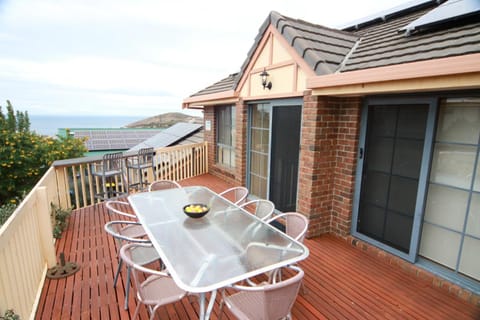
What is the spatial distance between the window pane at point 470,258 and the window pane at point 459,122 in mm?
1013

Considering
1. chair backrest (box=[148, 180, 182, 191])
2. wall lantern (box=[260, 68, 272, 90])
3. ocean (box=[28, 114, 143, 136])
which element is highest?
wall lantern (box=[260, 68, 272, 90])

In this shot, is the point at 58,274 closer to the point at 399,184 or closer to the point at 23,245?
the point at 23,245

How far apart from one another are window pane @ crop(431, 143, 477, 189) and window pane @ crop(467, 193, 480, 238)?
0.13 meters

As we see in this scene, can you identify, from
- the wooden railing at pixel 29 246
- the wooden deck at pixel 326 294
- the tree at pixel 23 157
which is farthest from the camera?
the tree at pixel 23 157

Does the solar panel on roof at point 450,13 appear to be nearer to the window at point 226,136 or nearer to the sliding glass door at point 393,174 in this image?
the sliding glass door at point 393,174

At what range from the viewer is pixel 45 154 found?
351 inches

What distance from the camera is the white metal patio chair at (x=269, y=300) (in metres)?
1.39

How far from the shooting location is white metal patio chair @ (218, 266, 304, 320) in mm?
1388

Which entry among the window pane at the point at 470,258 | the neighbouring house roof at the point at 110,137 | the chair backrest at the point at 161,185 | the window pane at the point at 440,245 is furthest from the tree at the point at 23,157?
the window pane at the point at 470,258

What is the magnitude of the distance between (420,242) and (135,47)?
13137mm

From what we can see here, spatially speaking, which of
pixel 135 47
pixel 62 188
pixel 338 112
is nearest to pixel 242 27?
pixel 135 47

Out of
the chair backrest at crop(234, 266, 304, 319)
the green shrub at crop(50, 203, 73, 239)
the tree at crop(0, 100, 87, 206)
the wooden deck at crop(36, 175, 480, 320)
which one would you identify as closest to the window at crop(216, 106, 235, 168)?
the wooden deck at crop(36, 175, 480, 320)

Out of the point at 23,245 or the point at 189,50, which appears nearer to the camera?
the point at 23,245

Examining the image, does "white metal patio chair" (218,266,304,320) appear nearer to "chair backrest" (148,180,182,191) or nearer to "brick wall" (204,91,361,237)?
"brick wall" (204,91,361,237)
